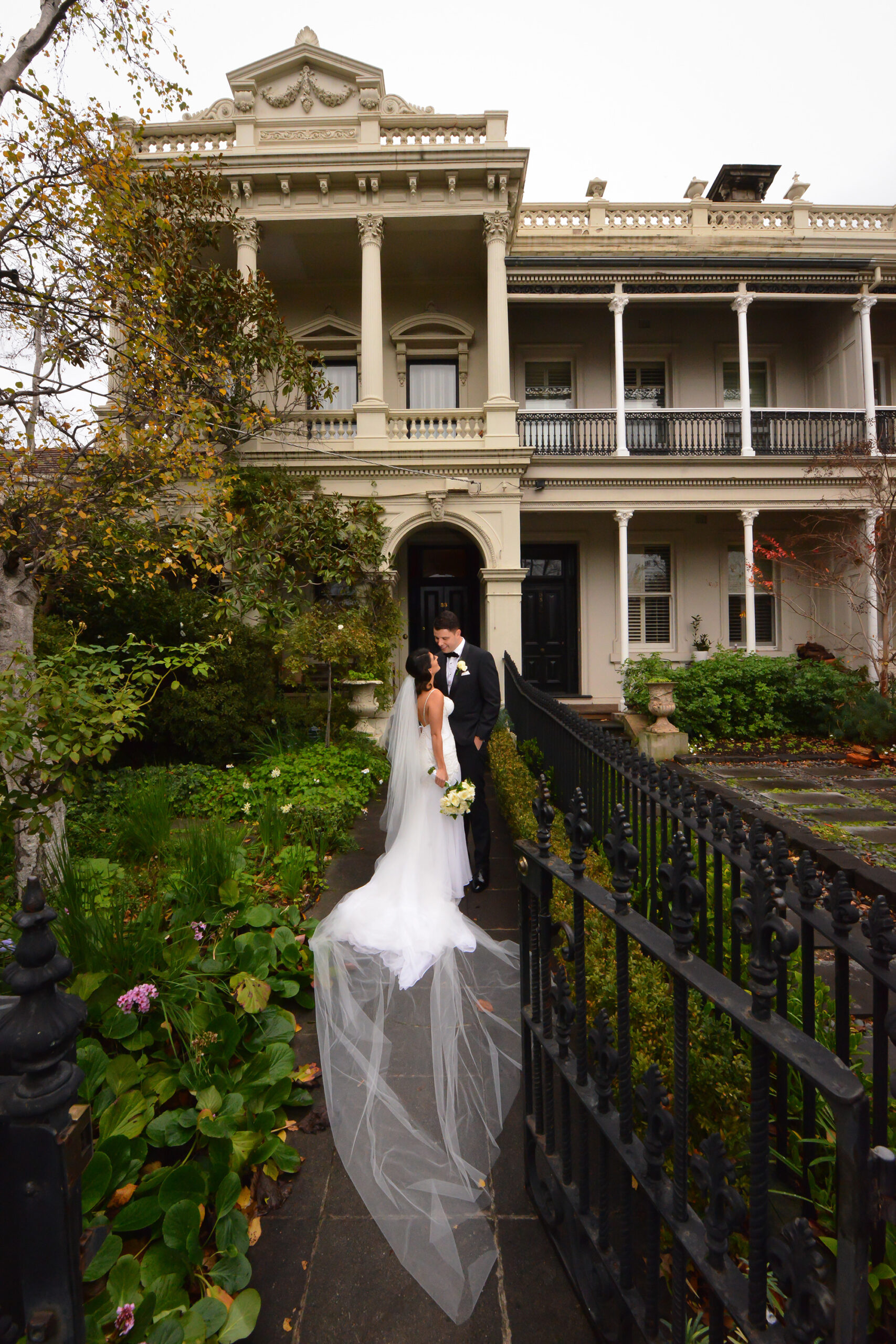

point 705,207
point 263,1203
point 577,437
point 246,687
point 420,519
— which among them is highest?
point 705,207

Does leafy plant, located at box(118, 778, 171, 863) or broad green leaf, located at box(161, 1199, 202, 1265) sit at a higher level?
leafy plant, located at box(118, 778, 171, 863)

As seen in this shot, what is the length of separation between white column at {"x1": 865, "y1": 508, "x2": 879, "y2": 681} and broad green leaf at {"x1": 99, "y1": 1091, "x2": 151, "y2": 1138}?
1240 cm

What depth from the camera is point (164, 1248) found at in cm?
179

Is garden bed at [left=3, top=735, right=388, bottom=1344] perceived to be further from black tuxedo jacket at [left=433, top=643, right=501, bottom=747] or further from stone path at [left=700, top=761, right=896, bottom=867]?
stone path at [left=700, top=761, right=896, bottom=867]

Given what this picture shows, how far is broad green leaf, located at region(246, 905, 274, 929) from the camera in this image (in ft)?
11.5

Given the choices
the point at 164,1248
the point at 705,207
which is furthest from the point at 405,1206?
the point at 705,207

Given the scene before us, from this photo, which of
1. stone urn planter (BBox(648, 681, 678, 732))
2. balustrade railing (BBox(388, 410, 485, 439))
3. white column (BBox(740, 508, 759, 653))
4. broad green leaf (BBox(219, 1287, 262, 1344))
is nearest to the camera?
broad green leaf (BBox(219, 1287, 262, 1344))

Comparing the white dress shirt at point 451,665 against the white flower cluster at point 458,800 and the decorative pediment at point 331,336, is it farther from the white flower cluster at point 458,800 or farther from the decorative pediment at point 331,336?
the decorative pediment at point 331,336

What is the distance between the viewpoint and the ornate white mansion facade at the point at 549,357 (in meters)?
11.3

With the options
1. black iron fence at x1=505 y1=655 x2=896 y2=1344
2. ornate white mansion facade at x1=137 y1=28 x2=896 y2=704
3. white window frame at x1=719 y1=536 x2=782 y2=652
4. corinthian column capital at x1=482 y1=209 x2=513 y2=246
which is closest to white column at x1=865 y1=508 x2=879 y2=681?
ornate white mansion facade at x1=137 y1=28 x2=896 y2=704

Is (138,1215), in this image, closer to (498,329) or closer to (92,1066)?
(92,1066)

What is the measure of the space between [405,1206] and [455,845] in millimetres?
2509

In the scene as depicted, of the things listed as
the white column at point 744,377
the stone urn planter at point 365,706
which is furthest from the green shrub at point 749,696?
the white column at point 744,377

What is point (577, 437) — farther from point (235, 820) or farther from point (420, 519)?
point (235, 820)
